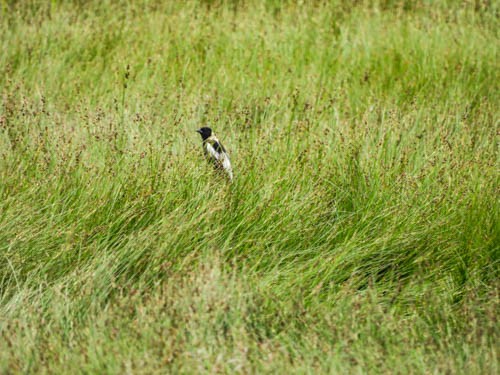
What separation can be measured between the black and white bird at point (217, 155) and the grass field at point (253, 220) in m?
0.06

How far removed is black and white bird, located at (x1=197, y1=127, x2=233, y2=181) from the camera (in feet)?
12.4

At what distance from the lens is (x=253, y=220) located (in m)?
3.47

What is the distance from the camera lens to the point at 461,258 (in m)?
3.29

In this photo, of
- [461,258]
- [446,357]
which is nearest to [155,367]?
[446,357]

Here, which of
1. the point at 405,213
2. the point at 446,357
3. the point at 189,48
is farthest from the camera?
the point at 189,48

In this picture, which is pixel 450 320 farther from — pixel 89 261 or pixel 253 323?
pixel 89 261

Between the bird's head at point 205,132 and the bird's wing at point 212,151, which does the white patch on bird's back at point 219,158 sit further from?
the bird's head at point 205,132

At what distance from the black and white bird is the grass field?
0.06 metres

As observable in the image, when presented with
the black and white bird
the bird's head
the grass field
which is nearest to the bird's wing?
the black and white bird

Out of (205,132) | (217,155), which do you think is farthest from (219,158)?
(205,132)

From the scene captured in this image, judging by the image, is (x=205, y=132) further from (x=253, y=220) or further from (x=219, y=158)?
(x=253, y=220)

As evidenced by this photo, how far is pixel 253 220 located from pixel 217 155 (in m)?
0.56

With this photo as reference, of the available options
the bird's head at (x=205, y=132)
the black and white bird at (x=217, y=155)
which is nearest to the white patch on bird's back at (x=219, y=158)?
the black and white bird at (x=217, y=155)

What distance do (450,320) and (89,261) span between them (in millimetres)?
1646
